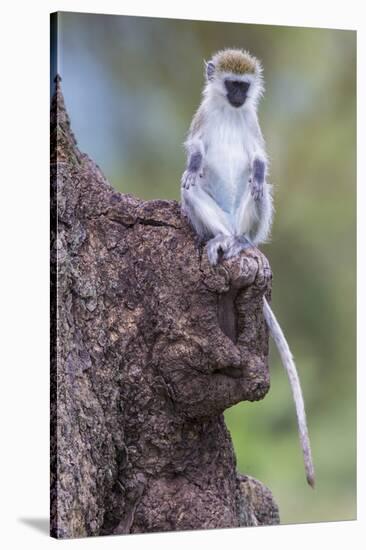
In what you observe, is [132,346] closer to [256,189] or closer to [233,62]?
[256,189]

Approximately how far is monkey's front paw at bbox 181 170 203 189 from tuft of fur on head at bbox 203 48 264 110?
0.67m

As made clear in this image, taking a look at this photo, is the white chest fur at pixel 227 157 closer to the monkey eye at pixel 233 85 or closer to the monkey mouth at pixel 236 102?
→ the monkey mouth at pixel 236 102

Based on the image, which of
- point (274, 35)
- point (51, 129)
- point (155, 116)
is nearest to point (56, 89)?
point (51, 129)

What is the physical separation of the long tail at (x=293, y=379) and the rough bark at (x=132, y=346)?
8.8 inches

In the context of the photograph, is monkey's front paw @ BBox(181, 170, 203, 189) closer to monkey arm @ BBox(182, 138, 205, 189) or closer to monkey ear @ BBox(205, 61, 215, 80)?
monkey arm @ BBox(182, 138, 205, 189)

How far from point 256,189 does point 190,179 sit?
0.56m

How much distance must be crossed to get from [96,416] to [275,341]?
167 cm

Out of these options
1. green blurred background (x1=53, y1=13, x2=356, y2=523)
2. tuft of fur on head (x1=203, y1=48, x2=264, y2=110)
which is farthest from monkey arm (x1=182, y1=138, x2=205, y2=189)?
tuft of fur on head (x1=203, y1=48, x2=264, y2=110)

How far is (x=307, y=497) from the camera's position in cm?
1147

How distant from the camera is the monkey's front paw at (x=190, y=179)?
34.1ft

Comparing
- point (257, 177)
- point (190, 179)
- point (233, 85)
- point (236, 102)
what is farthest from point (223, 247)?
point (233, 85)

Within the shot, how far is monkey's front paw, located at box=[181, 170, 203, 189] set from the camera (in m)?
10.4

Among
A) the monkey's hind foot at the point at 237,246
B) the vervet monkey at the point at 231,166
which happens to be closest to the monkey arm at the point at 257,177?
the vervet monkey at the point at 231,166

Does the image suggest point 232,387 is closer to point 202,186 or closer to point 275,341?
point 275,341
